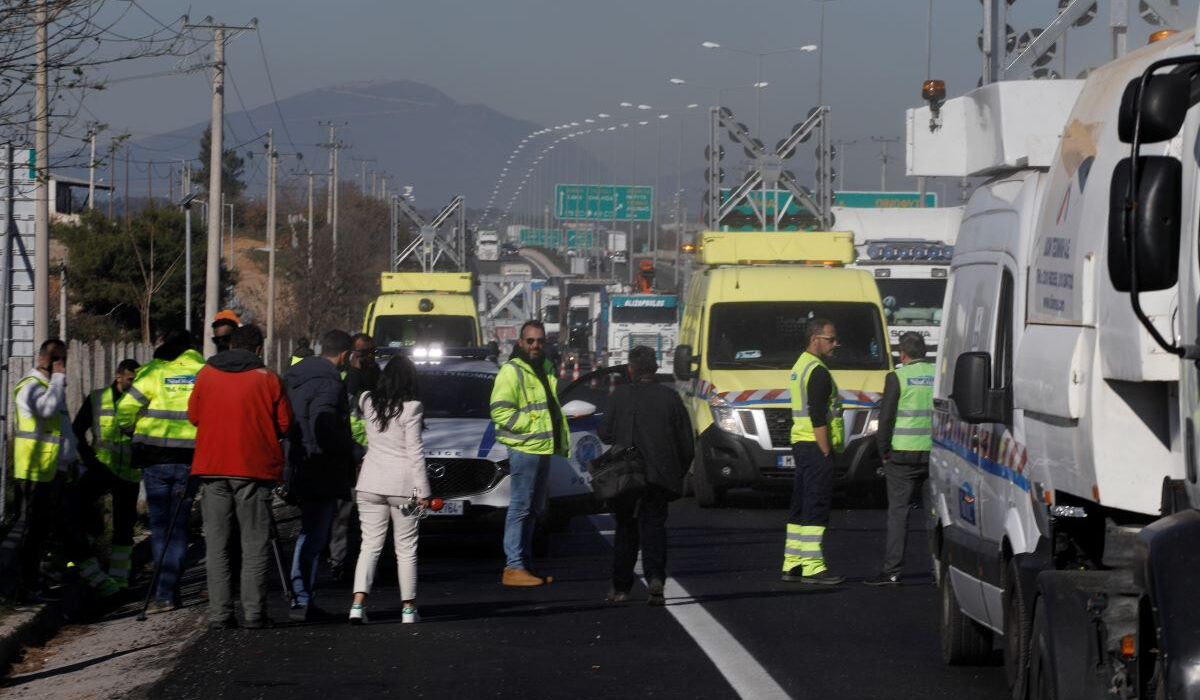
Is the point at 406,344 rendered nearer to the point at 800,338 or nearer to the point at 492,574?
the point at 800,338

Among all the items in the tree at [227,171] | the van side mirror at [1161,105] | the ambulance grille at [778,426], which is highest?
the tree at [227,171]

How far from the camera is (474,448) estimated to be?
49.2 ft

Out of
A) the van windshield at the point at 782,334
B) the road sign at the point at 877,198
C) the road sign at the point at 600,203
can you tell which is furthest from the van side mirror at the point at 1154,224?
the road sign at the point at 600,203

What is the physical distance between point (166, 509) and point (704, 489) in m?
8.29

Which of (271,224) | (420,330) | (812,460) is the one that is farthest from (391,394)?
(271,224)

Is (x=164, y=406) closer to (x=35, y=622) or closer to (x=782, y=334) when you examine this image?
(x=35, y=622)

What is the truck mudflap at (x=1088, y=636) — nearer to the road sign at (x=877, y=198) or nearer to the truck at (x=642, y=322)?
the truck at (x=642, y=322)

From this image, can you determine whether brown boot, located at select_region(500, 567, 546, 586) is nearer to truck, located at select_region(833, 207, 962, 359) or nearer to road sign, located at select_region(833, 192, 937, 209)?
truck, located at select_region(833, 207, 962, 359)

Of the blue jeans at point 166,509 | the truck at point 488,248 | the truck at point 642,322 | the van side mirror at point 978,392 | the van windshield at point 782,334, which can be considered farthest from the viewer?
the truck at point 488,248

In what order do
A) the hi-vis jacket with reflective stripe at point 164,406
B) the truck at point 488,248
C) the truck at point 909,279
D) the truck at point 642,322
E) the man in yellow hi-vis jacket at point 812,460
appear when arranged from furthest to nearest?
the truck at point 488,248
the truck at point 642,322
the truck at point 909,279
the man in yellow hi-vis jacket at point 812,460
the hi-vis jacket with reflective stripe at point 164,406

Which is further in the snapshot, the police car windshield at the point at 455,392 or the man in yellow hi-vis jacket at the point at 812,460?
the police car windshield at the point at 455,392

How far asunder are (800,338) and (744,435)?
5.08ft

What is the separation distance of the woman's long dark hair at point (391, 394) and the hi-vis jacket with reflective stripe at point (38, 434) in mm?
2178

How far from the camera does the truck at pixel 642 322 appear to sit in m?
51.5
